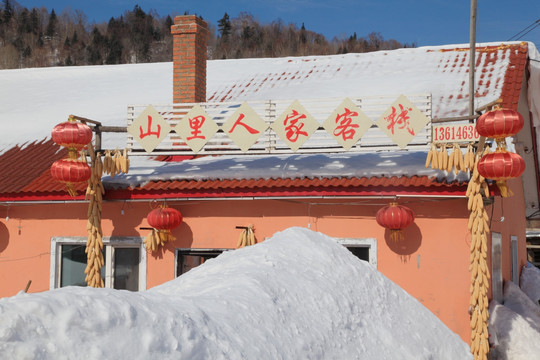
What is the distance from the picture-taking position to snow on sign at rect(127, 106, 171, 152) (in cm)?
1200

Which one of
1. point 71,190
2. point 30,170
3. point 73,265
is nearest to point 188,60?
point 30,170

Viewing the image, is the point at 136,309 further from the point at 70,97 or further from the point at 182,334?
the point at 70,97

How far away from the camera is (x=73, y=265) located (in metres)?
12.5

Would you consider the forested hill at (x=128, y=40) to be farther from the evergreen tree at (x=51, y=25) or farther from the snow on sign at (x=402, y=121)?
the snow on sign at (x=402, y=121)

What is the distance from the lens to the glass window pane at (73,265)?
40.7ft

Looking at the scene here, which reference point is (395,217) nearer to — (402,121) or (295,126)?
(402,121)

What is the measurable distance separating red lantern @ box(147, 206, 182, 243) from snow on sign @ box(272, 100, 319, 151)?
2.36m

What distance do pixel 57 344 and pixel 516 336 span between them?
9.48 meters

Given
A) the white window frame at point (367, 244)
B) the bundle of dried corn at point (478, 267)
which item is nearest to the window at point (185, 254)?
the white window frame at point (367, 244)

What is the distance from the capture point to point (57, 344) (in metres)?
2.91

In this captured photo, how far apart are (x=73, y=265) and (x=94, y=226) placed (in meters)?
1.36

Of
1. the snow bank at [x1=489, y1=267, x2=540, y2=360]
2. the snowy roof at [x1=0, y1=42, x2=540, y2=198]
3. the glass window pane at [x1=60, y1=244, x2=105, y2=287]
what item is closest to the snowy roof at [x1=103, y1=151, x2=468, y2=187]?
the snowy roof at [x1=0, y1=42, x2=540, y2=198]

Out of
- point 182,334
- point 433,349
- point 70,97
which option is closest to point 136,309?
point 182,334

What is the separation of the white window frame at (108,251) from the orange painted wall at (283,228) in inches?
4.4
